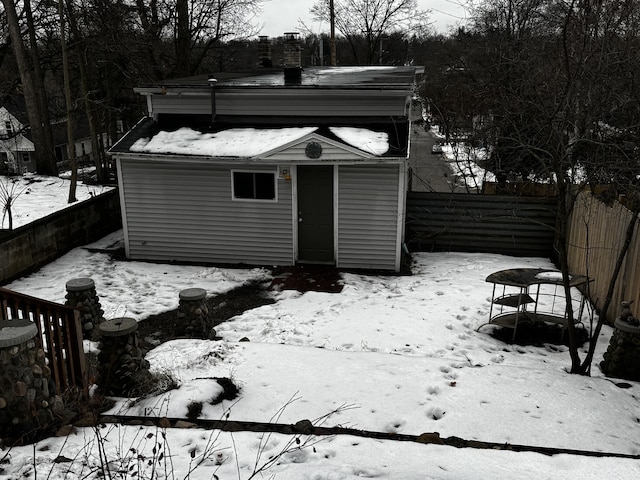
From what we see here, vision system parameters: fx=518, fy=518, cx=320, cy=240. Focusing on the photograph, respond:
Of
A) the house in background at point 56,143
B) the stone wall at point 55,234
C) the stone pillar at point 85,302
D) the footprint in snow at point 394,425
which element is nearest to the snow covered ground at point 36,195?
the stone wall at point 55,234

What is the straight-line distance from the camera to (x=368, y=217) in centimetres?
1044

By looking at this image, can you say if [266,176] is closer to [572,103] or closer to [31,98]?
[572,103]

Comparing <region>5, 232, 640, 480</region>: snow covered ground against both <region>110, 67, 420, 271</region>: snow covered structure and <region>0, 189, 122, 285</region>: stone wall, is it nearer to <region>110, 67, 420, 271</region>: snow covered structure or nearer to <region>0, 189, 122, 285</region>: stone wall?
<region>0, 189, 122, 285</region>: stone wall

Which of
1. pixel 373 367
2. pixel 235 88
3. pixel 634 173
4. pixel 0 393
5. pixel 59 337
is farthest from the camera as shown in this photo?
pixel 235 88

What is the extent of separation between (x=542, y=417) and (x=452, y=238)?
23.8ft

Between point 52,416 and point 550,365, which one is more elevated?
point 52,416

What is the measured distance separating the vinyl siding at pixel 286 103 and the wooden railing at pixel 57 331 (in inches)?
279

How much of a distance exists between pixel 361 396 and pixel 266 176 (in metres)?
6.32

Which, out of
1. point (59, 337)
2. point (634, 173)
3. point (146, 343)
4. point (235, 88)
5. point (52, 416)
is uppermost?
point (235, 88)

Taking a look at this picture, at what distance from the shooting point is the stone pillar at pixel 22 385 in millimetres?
3855

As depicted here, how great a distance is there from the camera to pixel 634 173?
698 centimetres

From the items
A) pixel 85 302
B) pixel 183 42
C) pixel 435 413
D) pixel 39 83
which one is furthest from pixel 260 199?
pixel 39 83

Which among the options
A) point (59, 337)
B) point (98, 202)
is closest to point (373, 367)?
point (59, 337)

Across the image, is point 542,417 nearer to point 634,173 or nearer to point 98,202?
point 634,173
